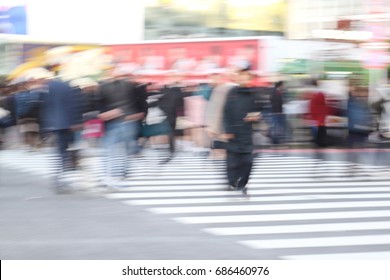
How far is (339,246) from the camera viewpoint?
662 centimetres

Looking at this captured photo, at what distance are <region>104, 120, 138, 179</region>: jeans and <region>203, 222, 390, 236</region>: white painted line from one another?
2844 millimetres

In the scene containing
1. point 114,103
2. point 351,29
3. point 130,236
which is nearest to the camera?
point 130,236

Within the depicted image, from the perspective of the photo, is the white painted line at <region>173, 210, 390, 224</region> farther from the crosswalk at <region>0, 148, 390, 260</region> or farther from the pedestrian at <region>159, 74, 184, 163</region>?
the pedestrian at <region>159, 74, 184, 163</region>

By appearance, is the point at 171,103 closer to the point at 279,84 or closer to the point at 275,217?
the point at 279,84

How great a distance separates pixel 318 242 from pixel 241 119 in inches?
96.7

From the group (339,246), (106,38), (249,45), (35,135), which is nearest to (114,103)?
(339,246)

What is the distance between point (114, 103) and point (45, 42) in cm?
1332

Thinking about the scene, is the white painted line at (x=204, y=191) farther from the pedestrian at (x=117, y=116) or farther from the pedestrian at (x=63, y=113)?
the pedestrian at (x=63, y=113)

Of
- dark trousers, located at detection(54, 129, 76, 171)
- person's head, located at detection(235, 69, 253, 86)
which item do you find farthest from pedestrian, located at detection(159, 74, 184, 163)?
person's head, located at detection(235, 69, 253, 86)

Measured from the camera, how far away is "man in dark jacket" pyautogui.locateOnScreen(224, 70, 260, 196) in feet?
29.2

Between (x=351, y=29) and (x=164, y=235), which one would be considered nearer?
(x=164, y=235)

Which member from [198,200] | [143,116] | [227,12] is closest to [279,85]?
[143,116]

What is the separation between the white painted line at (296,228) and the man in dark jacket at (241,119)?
5.13ft

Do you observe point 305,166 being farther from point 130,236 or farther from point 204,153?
point 130,236
